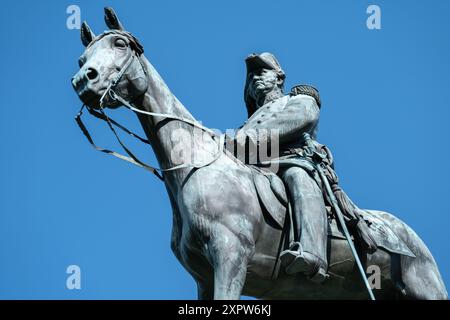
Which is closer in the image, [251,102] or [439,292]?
[439,292]

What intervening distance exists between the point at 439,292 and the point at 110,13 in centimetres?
565

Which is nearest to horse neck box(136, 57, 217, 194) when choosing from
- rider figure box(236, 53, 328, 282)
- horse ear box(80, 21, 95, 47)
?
rider figure box(236, 53, 328, 282)

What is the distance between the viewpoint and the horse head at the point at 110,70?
672 inches

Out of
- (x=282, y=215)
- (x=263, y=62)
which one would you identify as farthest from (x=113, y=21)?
(x=282, y=215)

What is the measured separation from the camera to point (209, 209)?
16.6m

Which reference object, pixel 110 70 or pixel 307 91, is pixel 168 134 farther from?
pixel 307 91

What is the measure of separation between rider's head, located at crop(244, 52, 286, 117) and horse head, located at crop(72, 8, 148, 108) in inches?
93.9

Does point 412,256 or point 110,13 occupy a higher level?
point 110,13

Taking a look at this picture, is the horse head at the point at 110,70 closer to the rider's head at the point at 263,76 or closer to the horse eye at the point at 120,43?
the horse eye at the point at 120,43

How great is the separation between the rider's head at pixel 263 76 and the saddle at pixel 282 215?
1.97 m

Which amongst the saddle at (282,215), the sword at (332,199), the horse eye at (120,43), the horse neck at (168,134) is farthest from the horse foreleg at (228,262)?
the horse eye at (120,43)
